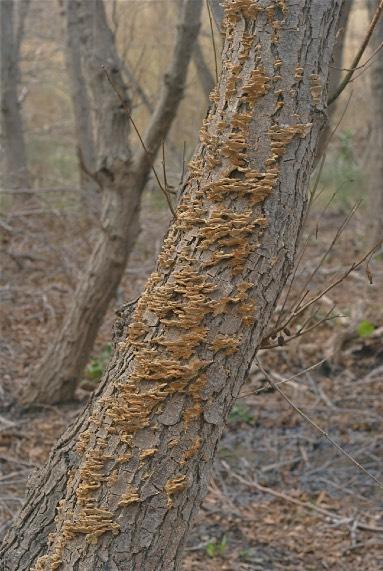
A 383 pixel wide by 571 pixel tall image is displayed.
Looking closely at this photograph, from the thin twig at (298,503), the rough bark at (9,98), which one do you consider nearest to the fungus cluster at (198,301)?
the thin twig at (298,503)

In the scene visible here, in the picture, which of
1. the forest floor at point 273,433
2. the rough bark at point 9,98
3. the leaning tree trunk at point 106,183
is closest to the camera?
the forest floor at point 273,433

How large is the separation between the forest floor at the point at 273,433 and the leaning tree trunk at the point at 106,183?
1.02 feet

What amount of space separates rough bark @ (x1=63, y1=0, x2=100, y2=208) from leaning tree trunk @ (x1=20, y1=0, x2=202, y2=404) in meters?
3.08

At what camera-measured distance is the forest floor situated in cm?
416

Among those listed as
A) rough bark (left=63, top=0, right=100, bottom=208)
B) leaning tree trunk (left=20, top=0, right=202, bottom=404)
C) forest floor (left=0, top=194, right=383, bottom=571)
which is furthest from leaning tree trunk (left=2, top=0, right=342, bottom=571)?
rough bark (left=63, top=0, right=100, bottom=208)

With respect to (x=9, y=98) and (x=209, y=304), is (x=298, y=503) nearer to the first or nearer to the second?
(x=209, y=304)

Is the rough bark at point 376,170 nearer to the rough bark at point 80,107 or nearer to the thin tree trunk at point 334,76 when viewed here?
the rough bark at point 80,107

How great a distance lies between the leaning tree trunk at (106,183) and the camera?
17.4 feet

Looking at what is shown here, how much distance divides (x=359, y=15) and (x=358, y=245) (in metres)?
8.20

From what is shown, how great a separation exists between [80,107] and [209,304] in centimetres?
897

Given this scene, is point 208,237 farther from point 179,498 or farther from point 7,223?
point 7,223

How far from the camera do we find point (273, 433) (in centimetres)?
559

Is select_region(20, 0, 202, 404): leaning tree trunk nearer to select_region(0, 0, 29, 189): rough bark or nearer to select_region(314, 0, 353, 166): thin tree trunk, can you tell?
select_region(314, 0, 353, 166): thin tree trunk

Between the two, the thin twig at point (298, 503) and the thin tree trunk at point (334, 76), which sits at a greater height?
the thin tree trunk at point (334, 76)
